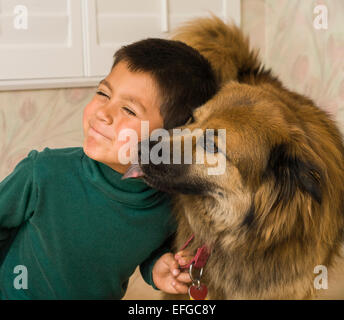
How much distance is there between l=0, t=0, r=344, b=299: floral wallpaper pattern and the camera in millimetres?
1591

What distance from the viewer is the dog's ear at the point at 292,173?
2.98ft

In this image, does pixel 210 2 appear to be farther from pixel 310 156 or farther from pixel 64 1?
pixel 310 156

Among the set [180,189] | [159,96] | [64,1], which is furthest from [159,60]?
[64,1]

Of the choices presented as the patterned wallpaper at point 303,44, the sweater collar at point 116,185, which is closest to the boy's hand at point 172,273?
the sweater collar at point 116,185

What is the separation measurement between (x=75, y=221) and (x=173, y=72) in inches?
15.5

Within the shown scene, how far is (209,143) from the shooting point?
951mm

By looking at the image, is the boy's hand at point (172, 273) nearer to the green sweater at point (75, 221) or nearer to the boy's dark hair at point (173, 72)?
the green sweater at point (75, 221)

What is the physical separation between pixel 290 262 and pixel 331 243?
112mm

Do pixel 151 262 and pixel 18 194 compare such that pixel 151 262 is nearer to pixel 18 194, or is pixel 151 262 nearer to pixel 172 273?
pixel 172 273

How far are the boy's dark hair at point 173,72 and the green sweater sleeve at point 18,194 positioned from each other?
0.32 metres

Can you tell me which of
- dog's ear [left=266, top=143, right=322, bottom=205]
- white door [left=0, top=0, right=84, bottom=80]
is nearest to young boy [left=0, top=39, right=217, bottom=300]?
dog's ear [left=266, top=143, right=322, bottom=205]

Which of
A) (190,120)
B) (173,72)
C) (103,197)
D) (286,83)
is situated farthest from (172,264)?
(286,83)

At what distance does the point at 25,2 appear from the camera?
1522 mm

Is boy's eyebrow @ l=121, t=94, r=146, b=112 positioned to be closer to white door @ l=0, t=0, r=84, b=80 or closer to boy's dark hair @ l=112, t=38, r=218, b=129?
boy's dark hair @ l=112, t=38, r=218, b=129
